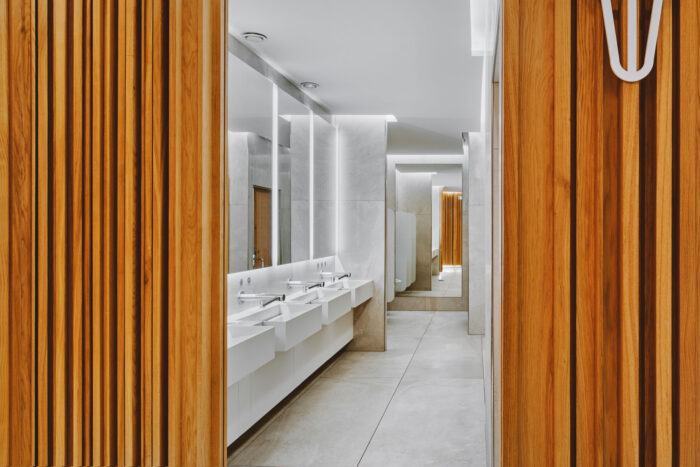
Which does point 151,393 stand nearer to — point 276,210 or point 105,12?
point 105,12

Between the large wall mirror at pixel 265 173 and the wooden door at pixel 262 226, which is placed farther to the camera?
the wooden door at pixel 262 226

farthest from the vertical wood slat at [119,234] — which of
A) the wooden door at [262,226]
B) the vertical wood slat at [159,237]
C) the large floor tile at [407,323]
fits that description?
the large floor tile at [407,323]

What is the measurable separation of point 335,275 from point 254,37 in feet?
9.40

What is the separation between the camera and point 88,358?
1.27 m

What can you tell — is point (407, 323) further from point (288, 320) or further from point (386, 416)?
point (288, 320)

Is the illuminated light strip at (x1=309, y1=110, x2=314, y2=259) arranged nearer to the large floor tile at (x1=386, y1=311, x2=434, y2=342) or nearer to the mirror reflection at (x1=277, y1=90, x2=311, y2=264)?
the mirror reflection at (x1=277, y1=90, x2=311, y2=264)

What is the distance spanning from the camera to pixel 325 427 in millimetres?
3811

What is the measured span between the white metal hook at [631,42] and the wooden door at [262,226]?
336 centimetres

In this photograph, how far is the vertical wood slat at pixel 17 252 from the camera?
127cm

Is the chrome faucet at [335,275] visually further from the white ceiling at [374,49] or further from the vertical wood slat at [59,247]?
the vertical wood slat at [59,247]

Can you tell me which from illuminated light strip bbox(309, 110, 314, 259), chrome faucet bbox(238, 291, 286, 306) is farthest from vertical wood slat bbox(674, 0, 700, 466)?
illuminated light strip bbox(309, 110, 314, 259)

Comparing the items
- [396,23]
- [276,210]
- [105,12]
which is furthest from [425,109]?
[105,12]

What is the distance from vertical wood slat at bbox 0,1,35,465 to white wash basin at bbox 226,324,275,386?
1453mm

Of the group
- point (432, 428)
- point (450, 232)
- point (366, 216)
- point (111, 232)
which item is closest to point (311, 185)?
point (366, 216)
